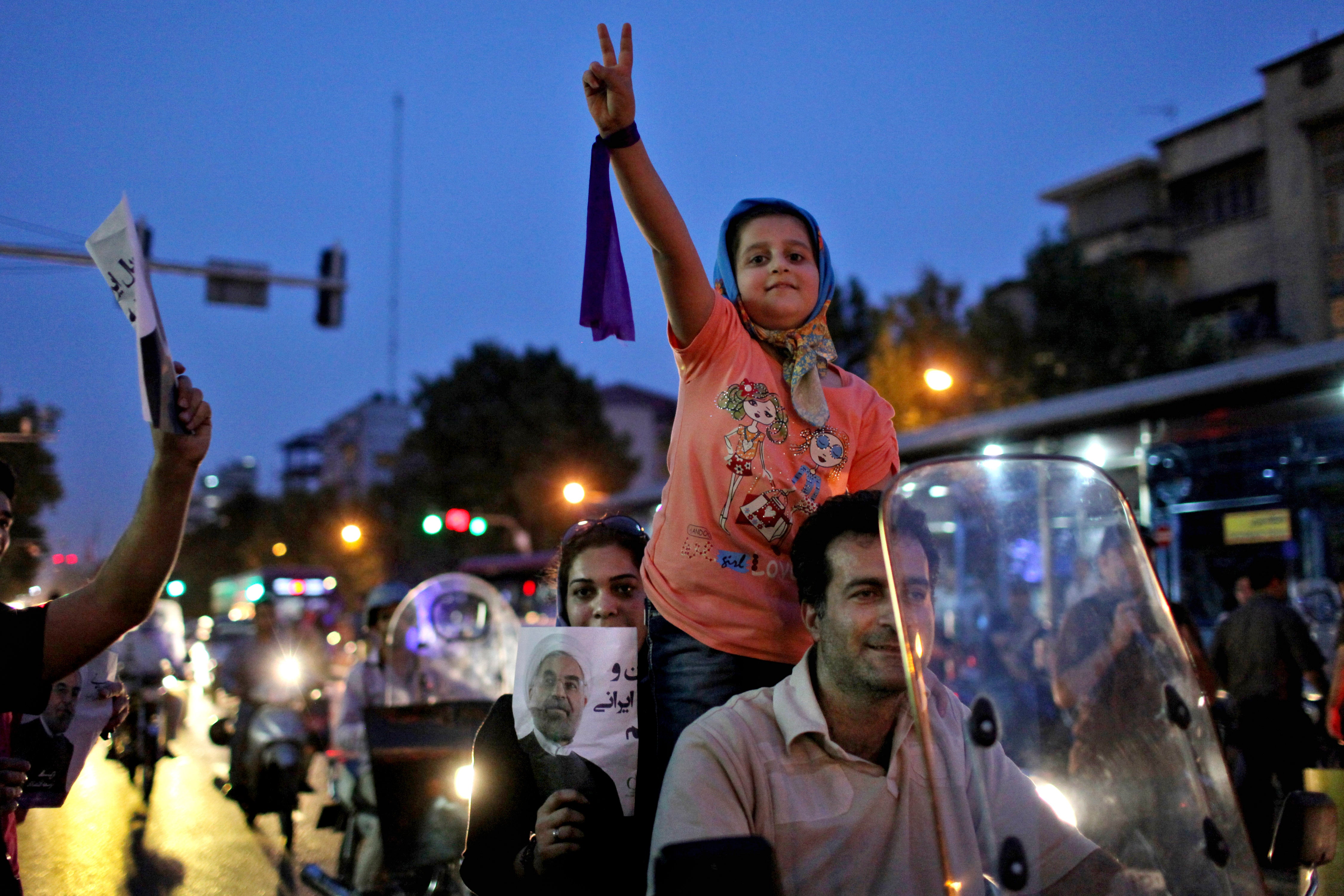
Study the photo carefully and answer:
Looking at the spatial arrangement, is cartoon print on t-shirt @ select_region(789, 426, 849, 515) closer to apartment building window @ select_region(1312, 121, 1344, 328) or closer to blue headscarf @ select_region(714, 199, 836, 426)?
blue headscarf @ select_region(714, 199, 836, 426)

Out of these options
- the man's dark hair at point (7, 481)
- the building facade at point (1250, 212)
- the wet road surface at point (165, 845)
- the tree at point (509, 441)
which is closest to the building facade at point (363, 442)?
the tree at point (509, 441)

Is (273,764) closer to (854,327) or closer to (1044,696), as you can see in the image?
(1044,696)

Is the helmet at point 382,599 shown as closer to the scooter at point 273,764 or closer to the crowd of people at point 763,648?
the scooter at point 273,764

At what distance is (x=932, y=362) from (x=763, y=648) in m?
27.6

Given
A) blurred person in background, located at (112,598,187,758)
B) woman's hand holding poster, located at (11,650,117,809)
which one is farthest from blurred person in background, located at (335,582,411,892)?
blurred person in background, located at (112,598,187,758)

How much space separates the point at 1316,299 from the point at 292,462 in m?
99.2

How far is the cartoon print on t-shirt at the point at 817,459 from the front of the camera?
2.83 meters

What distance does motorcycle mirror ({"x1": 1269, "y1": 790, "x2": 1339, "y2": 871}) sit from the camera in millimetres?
2188

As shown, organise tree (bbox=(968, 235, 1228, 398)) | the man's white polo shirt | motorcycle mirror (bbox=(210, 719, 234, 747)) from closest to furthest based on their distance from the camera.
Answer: the man's white polo shirt
motorcycle mirror (bbox=(210, 719, 234, 747))
tree (bbox=(968, 235, 1228, 398))

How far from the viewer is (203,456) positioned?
229 cm

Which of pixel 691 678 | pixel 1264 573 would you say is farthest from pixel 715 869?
pixel 1264 573

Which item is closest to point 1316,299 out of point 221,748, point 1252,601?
point 1252,601

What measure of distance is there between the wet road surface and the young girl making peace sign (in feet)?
19.1

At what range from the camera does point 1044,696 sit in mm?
2049
